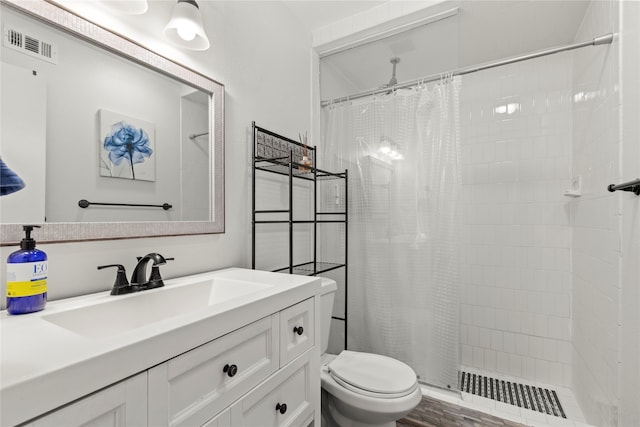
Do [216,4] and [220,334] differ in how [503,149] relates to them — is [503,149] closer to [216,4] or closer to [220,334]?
[216,4]

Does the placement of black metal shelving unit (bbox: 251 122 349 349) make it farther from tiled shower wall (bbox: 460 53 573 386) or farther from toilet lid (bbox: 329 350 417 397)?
tiled shower wall (bbox: 460 53 573 386)

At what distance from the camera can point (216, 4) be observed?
1.49 meters

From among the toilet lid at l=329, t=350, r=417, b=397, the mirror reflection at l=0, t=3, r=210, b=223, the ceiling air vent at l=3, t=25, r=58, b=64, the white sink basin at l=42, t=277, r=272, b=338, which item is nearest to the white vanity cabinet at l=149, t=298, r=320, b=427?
the white sink basin at l=42, t=277, r=272, b=338

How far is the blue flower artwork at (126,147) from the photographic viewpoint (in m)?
1.06

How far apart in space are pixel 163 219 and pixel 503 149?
238 centimetres

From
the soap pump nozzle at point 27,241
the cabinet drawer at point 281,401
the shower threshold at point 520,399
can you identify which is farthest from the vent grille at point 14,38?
the shower threshold at point 520,399

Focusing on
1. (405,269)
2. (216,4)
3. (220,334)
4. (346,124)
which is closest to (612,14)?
(346,124)

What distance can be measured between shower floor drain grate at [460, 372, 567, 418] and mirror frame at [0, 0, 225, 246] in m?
1.96

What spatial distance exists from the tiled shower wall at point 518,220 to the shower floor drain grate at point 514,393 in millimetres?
123

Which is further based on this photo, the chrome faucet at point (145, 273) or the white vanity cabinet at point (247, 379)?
the chrome faucet at point (145, 273)

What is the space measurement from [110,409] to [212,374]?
25 centimetres

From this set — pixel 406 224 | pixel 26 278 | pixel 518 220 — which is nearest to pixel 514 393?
pixel 518 220

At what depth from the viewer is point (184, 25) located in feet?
3.92

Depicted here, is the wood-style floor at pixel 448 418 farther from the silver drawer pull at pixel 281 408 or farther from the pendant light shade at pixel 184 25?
the pendant light shade at pixel 184 25
